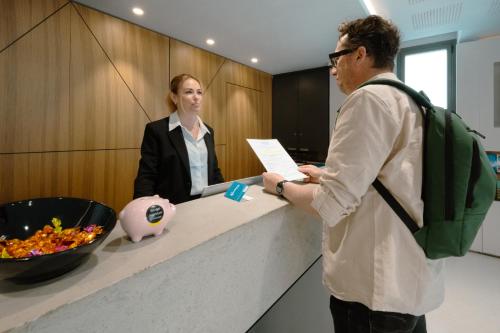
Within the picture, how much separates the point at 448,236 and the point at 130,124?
111 inches

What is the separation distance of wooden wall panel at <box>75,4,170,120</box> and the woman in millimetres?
1409

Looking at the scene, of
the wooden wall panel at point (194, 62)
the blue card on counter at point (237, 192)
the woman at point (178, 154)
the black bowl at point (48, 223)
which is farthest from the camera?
the wooden wall panel at point (194, 62)

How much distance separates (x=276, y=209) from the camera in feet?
2.77

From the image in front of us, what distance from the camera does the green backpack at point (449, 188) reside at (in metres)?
0.62

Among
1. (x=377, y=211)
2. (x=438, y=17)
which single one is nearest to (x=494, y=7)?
(x=438, y=17)

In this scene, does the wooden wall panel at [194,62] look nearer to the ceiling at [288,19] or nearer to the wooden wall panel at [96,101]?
the ceiling at [288,19]

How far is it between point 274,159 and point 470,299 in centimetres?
216

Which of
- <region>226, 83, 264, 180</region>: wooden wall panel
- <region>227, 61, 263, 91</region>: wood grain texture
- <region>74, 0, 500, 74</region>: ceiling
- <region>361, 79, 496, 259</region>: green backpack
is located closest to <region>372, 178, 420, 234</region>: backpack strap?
<region>361, 79, 496, 259</region>: green backpack

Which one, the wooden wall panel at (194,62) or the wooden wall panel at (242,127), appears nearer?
the wooden wall panel at (194,62)

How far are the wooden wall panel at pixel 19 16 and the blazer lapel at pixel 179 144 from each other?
165 cm

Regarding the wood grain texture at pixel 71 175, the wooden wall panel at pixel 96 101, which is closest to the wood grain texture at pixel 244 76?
the wooden wall panel at pixel 96 101

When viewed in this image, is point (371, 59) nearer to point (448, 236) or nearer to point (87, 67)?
point (448, 236)

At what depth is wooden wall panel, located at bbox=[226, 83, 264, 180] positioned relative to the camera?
3.94 meters

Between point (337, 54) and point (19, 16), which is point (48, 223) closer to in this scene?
point (337, 54)
